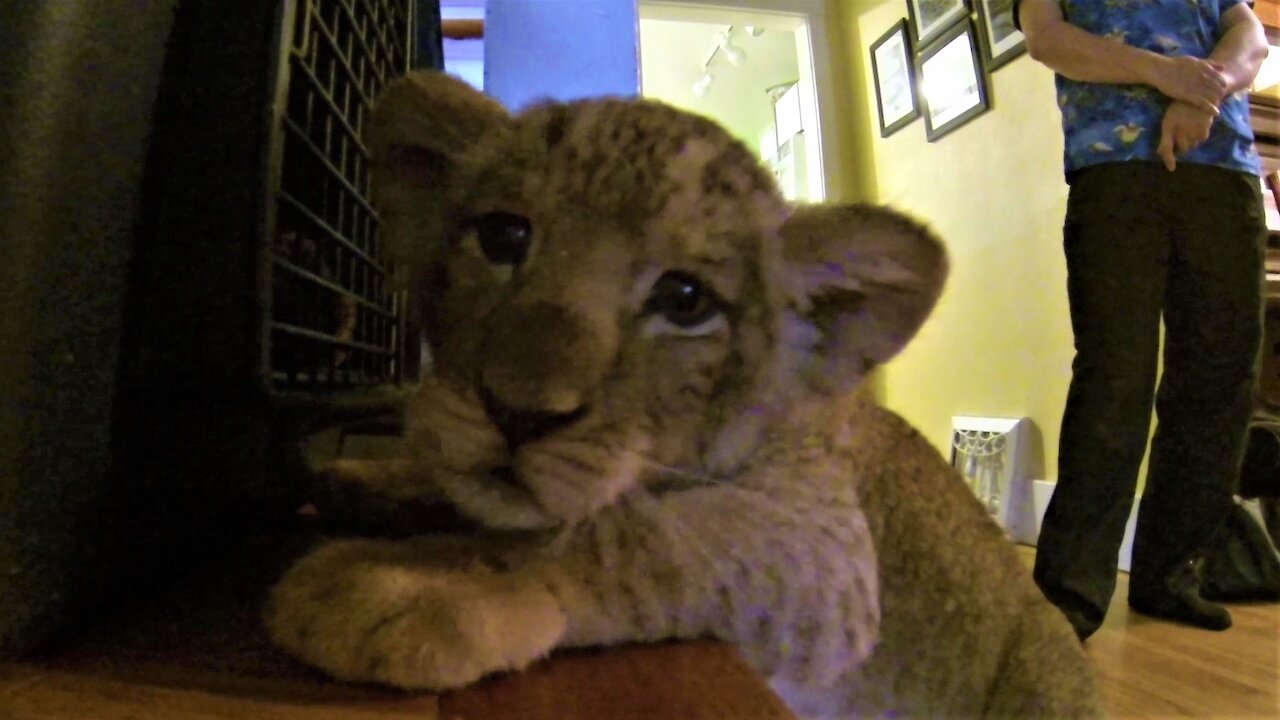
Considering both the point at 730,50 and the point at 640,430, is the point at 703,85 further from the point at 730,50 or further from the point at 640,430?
the point at 640,430

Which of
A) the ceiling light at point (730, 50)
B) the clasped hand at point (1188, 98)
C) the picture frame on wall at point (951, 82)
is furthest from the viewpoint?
the ceiling light at point (730, 50)

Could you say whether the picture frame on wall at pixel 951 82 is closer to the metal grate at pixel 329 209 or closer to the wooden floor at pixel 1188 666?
the wooden floor at pixel 1188 666

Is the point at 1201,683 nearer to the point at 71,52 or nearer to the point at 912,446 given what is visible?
the point at 912,446

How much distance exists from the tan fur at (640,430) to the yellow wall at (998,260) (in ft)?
4.74

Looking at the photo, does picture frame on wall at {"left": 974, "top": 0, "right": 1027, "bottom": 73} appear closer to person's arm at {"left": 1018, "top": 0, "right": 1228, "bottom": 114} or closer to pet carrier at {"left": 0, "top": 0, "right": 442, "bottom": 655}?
person's arm at {"left": 1018, "top": 0, "right": 1228, "bottom": 114}

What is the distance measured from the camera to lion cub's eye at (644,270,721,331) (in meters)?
0.47

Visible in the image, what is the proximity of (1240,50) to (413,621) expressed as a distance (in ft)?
5.43

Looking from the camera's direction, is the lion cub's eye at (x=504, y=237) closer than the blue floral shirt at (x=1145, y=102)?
Yes

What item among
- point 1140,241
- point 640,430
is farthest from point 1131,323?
point 640,430

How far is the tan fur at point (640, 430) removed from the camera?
39cm

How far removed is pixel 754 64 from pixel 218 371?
4.03 m

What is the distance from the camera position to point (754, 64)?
411cm

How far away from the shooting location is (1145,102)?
1397 mm

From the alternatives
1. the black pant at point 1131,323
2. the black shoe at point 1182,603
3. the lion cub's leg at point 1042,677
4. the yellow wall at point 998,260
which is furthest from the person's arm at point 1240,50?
the lion cub's leg at point 1042,677
